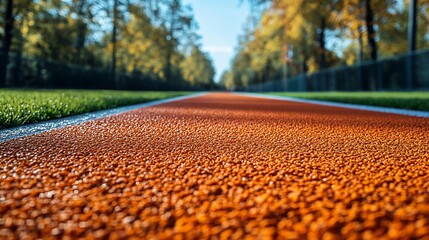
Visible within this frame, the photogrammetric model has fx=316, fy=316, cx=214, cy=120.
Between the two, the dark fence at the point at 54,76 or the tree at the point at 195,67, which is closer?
the dark fence at the point at 54,76

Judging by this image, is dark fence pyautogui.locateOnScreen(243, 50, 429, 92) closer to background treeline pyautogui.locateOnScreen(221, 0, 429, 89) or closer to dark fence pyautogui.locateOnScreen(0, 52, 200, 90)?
background treeline pyautogui.locateOnScreen(221, 0, 429, 89)

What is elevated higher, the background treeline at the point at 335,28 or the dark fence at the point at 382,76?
the background treeline at the point at 335,28

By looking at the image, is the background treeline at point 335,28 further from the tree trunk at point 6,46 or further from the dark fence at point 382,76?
the tree trunk at point 6,46

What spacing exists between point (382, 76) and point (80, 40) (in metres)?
21.2

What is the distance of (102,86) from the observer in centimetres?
2184

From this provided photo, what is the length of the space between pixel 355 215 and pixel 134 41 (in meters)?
24.8

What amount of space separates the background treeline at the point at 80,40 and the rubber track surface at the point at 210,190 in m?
13.5

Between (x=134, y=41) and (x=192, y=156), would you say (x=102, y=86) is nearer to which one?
(x=134, y=41)

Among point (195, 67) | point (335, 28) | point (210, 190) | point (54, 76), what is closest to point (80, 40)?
point (54, 76)

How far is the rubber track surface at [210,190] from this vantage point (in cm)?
82

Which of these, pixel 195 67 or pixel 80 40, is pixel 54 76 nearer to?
pixel 80 40

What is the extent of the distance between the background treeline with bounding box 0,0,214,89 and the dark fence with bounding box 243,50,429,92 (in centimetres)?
1246

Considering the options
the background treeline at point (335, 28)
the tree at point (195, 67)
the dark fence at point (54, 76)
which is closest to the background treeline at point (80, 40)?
the dark fence at point (54, 76)

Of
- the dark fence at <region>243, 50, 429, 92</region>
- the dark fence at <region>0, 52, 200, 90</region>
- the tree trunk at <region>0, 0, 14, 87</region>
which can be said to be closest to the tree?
the dark fence at <region>0, 52, 200, 90</region>
